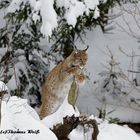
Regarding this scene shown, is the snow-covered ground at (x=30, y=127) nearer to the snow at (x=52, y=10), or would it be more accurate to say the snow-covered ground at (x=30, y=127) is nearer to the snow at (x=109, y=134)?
the snow at (x=109, y=134)

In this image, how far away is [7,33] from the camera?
7.96m

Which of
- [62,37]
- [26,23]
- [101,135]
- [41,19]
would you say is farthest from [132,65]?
[101,135]

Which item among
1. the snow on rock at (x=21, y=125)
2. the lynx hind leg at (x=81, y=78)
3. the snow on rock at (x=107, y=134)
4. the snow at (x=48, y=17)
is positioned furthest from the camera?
the snow at (x=48, y=17)

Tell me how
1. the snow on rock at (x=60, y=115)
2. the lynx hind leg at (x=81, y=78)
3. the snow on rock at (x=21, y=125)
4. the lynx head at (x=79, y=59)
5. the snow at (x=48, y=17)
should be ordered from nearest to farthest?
the snow on rock at (x=21, y=125), the snow on rock at (x=60, y=115), the lynx hind leg at (x=81, y=78), the lynx head at (x=79, y=59), the snow at (x=48, y=17)

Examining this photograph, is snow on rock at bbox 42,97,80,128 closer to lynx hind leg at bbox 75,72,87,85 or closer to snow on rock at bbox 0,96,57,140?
snow on rock at bbox 0,96,57,140

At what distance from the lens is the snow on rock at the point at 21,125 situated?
3.33 meters

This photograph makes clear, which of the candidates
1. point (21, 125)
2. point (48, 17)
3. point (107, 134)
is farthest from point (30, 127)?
point (48, 17)

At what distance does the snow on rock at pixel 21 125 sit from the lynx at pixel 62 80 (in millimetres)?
1850

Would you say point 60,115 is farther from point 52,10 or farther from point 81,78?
point 52,10

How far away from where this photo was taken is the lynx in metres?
5.55

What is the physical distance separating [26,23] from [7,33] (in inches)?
20.7

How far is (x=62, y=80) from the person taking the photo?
18.7ft

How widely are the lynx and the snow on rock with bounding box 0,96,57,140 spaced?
6.07ft

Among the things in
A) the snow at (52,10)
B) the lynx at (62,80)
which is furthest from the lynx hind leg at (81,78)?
the snow at (52,10)
